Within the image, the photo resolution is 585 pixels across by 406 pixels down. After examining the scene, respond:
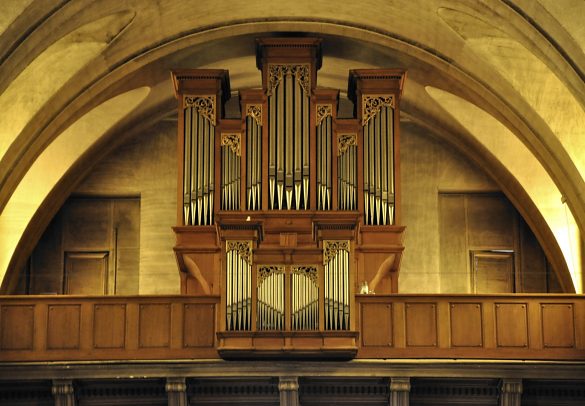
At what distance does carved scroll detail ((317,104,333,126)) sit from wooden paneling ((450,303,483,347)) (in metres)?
3.61

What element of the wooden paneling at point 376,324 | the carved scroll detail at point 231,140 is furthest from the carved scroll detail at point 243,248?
the carved scroll detail at point 231,140

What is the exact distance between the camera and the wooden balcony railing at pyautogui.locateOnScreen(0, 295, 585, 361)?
23.2m

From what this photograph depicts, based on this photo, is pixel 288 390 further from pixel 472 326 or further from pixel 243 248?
pixel 472 326

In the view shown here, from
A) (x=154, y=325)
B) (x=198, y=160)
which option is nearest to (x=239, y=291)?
(x=154, y=325)

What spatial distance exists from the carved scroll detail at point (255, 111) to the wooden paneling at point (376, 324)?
3.51m

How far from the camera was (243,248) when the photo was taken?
22875 millimetres

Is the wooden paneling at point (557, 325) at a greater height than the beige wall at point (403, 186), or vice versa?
the beige wall at point (403, 186)

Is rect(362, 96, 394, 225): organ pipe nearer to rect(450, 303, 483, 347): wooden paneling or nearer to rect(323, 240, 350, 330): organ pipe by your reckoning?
rect(323, 240, 350, 330): organ pipe

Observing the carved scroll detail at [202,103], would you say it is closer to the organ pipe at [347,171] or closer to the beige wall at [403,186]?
the organ pipe at [347,171]

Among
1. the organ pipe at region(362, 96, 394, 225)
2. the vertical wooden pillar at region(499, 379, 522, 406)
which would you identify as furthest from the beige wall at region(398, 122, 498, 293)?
the vertical wooden pillar at region(499, 379, 522, 406)

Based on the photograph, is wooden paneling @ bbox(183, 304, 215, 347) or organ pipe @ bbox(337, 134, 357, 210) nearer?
wooden paneling @ bbox(183, 304, 215, 347)

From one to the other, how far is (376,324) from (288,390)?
5.36ft

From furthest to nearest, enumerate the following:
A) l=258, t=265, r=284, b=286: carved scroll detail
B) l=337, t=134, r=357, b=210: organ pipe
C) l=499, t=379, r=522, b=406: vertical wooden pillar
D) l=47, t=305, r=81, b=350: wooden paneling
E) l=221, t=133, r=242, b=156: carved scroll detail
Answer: l=221, t=133, r=242, b=156: carved scroll detail < l=337, t=134, r=357, b=210: organ pipe < l=47, t=305, r=81, b=350: wooden paneling < l=499, t=379, r=522, b=406: vertical wooden pillar < l=258, t=265, r=284, b=286: carved scroll detail

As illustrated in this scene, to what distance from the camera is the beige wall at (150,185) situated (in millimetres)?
27031
